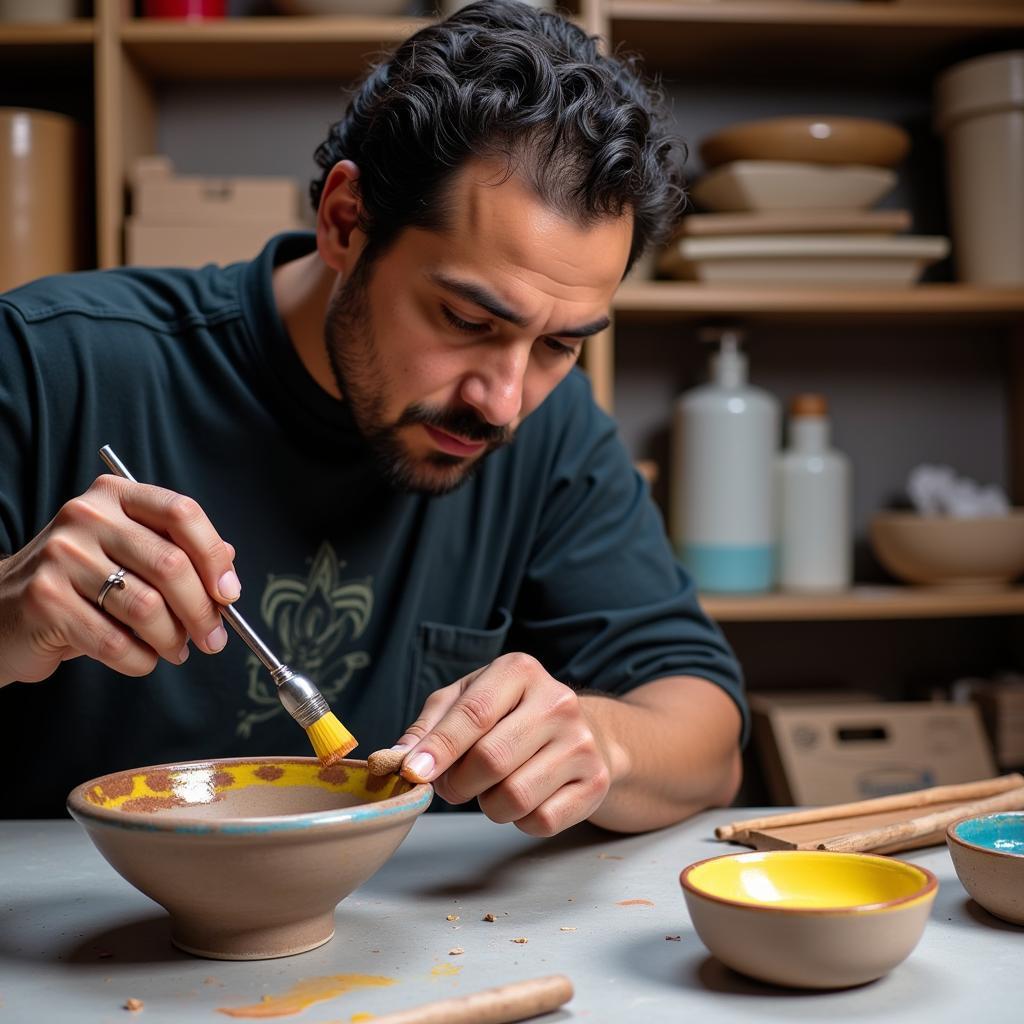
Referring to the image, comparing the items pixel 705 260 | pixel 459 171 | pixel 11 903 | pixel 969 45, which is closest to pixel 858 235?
pixel 705 260

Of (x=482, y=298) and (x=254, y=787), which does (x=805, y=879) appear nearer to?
(x=254, y=787)

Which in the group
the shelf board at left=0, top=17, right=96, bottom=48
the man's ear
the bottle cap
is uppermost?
the shelf board at left=0, top=17, right=96, bottom=48

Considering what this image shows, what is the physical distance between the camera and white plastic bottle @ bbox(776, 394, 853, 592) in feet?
7.66

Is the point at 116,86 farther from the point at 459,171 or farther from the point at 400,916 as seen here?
the point at 400,916

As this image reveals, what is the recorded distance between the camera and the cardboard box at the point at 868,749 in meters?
2.18

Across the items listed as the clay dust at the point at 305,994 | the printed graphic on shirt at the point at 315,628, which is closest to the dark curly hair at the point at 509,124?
the printed graphic on shirt at the point at 315,628

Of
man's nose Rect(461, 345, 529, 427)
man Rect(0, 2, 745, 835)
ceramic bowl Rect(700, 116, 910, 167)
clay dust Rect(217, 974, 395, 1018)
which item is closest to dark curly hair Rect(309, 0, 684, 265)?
man Rect(0, 2, 745, 835)

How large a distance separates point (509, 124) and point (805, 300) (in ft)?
3.91

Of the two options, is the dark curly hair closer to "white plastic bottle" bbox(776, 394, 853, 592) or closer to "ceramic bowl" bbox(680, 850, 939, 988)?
"ceramic bowl" bbox(680, 850, 939, 988)

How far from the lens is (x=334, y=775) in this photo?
34.6 inches

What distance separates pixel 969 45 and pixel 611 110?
149 cm

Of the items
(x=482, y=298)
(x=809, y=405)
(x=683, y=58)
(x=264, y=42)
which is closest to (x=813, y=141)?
(x=683, y=58)

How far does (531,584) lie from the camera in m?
1.49

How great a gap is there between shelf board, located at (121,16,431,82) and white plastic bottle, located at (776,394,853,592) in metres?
1.04
